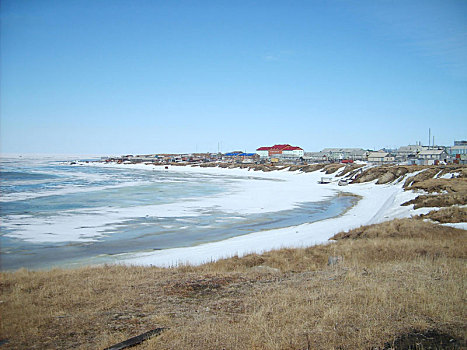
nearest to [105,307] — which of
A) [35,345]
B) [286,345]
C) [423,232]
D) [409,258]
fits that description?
[35,345]

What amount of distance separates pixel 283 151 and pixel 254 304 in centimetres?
17368

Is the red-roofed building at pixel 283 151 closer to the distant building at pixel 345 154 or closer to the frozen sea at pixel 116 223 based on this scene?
the distant building at pixel 345 154

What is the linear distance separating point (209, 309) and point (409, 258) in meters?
8.19

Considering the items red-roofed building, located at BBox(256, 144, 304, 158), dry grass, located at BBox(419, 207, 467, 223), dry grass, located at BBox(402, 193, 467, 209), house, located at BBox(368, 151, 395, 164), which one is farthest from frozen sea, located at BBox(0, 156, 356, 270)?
red-roofed building, located at BBox(256, 144, 304, 158)

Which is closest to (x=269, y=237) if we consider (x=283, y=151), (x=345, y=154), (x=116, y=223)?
(x=116, y=223)

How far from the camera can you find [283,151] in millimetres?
179875

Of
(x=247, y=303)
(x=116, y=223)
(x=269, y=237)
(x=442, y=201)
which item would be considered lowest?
(x=269, y=237)

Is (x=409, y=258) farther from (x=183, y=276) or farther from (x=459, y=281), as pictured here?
(x=183, y=276)

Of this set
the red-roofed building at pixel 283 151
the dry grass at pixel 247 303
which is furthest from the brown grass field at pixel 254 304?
the red-roofed building at pixel 283 151

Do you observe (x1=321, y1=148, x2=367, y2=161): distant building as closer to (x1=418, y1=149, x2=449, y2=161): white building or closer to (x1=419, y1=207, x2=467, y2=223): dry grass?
(x1=418, y1=149, x2=449, y2=161): white building

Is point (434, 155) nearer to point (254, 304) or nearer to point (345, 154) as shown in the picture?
point (345, 154)

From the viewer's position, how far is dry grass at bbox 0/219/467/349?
21.7 ft

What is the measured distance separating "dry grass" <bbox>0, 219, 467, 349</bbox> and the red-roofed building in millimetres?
163340

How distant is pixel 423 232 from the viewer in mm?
17438
